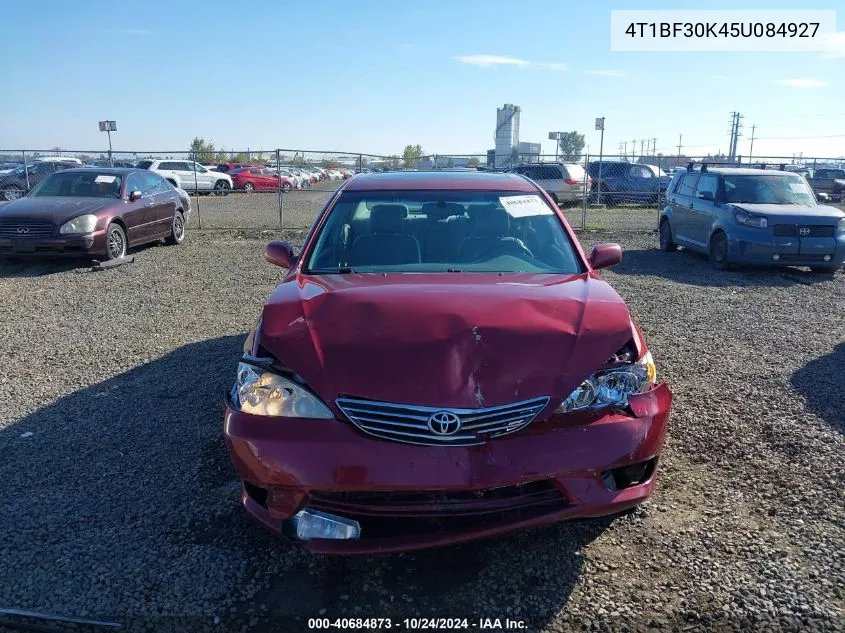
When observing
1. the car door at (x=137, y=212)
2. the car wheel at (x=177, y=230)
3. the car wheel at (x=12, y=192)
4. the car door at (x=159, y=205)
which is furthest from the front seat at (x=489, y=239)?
the car wheel at (x=12, y=192)

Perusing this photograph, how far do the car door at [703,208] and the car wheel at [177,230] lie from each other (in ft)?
32.2

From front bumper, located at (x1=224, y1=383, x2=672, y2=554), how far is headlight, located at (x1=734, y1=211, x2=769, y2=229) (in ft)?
30.2

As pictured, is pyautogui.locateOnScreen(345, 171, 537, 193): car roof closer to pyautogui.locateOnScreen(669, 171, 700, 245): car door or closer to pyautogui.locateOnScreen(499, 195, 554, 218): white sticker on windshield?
pyautogui.locateOnScreen(499, 195, 554, 218): white sticker on windshield

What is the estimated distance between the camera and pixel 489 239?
170 inches

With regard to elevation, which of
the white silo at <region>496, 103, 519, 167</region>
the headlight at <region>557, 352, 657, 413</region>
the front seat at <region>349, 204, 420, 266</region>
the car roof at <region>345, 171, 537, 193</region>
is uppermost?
the white silo at <region>496, 103, 519, 167</region>

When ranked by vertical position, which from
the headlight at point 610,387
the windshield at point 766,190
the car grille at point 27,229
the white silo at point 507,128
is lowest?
the headlight at point 610,387

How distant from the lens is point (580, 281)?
12.5ft

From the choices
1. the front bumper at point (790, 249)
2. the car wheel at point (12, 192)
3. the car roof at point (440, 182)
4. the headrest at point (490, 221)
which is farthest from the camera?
the car wheel at point (12, 192)

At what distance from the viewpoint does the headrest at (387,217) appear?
174 inches

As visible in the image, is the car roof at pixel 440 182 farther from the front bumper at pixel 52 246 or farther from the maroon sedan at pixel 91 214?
the maroon sedan at pixel 91 214

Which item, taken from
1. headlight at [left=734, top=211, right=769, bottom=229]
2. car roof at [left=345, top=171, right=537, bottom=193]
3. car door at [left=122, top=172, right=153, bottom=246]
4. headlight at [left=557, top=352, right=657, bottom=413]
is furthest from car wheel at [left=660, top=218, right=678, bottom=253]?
headlight at [left=557, top=352, right=657, bottom=413]

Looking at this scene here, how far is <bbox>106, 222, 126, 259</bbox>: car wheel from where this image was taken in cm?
1090

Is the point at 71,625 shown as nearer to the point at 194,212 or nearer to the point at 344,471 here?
the point at 344,471

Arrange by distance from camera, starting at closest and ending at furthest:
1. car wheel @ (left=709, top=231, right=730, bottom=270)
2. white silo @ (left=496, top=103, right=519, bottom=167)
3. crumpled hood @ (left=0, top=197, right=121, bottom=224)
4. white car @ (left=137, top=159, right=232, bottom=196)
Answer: crumpled hood @ (left=0, top=197, right=121, bottom=224) → car wheel @ (left=709, top=231, right=730, bottom=270) → white car @ (left=137, top=159, right=232, bottom=196) → white silo @ (left=496, top=103, right=519, bottom=167)
